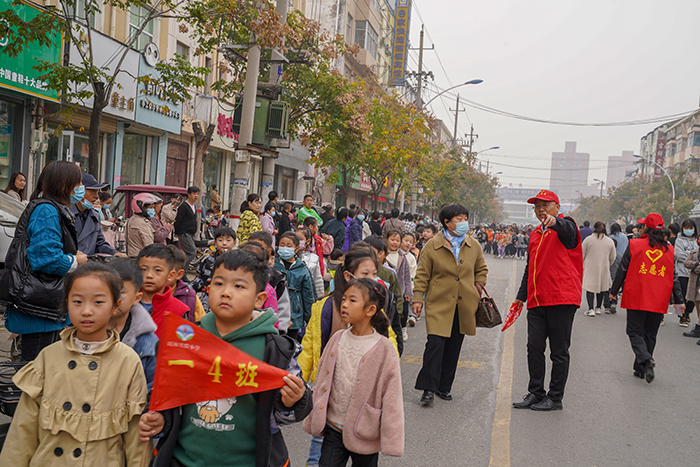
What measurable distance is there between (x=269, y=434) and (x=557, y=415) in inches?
159

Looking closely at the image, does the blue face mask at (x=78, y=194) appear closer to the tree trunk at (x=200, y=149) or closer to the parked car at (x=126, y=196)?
the parked car at (x=126, y=196)

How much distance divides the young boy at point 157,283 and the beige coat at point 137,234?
6.71 metres

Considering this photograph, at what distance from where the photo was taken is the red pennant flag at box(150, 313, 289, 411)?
230cm

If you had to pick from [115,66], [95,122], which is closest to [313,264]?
[95,122]

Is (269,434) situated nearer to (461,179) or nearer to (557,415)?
(557,415)

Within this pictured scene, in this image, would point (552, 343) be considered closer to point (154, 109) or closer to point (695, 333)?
point (695, 333)

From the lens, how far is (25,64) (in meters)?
12.4

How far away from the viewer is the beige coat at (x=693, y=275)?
10.7 meters

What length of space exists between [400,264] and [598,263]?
5.81 metres

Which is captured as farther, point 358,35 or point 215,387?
point 358,35

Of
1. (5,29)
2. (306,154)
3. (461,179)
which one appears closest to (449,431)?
(5,29)

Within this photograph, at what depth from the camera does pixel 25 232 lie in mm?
3947

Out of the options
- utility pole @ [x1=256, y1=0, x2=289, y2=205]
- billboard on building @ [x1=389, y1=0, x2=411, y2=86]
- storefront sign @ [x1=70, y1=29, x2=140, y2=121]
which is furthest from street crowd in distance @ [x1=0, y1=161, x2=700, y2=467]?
billboard on building @ [x1=389, y1=0, x2=411, y2=86]

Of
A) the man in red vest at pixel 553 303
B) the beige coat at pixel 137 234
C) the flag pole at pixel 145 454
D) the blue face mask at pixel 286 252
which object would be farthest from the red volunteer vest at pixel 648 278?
the beige coat at pixel 137 234
